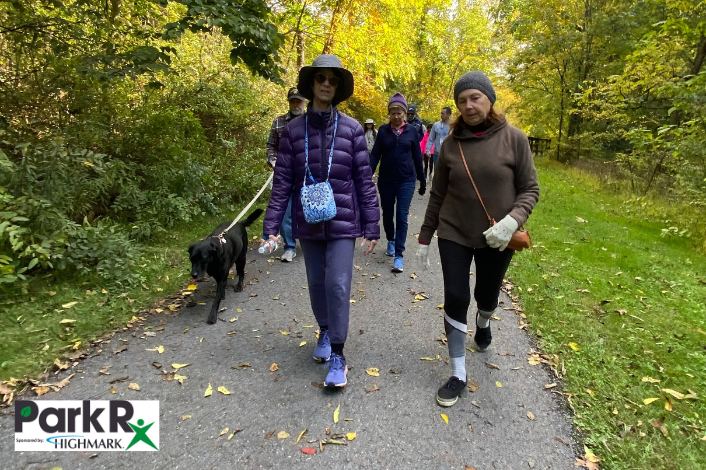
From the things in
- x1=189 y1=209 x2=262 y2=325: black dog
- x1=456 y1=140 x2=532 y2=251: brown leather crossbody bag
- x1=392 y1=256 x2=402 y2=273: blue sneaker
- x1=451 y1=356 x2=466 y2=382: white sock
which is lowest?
Answer: x1=451 y1=356 x2=466 y2=382: white sock

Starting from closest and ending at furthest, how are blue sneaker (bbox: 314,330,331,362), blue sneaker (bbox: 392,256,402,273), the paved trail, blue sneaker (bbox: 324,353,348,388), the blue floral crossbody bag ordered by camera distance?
the paved trail → the blue floral crossbody bag → blue sneaker (bbox: 324,353,348,388) → blue sneaker (bbox: 314,330,331,362) → blue sneaker (bbox: 392,256,402,273)

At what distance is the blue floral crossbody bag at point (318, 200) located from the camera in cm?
279

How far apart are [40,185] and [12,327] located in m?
1.51

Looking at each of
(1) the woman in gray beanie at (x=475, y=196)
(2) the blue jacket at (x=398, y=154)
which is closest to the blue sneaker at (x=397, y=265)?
(2) the blue jacket at (x=398, y=154)

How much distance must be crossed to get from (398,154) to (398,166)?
0.53ft

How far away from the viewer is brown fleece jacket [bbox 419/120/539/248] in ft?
8.63

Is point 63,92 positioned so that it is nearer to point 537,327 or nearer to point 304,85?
point 304,85

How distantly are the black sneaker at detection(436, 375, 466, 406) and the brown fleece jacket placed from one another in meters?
1.03

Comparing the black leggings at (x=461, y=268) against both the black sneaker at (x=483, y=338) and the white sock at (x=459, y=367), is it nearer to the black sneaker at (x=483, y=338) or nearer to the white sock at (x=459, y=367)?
the white sock at (x=459, y=367)

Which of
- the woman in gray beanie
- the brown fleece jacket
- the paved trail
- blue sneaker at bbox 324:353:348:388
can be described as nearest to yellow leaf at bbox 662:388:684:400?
the paved trail

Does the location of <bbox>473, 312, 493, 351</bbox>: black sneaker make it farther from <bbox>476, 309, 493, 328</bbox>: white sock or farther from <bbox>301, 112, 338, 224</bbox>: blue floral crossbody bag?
<bbox>301, 112, 338, 224</bbox>: blue floral crossbody bag

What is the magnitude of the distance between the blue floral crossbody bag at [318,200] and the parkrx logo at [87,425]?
1.73 meters

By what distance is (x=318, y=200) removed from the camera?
9.17ft

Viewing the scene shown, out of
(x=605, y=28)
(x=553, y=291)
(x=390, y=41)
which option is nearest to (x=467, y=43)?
(x=605, y=28)
